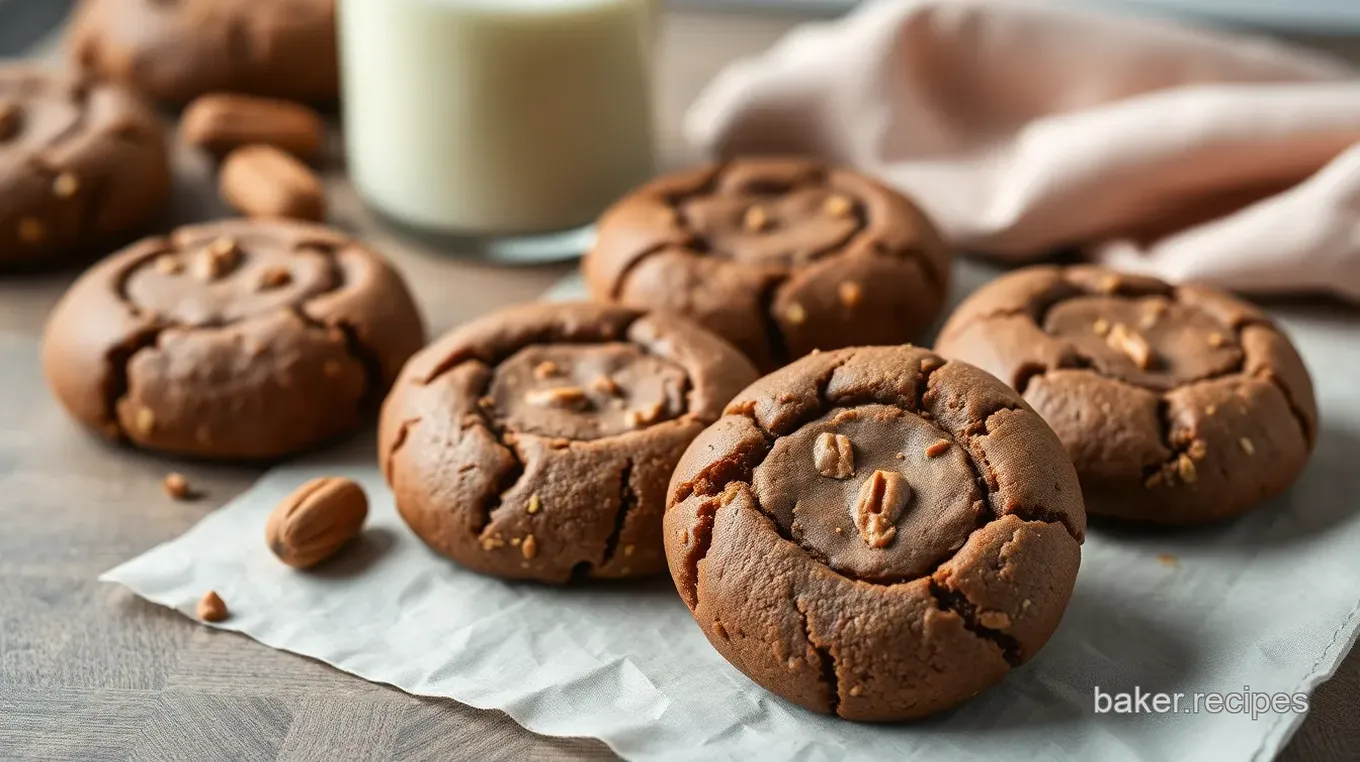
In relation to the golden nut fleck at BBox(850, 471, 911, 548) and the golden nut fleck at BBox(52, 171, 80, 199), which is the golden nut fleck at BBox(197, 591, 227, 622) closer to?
the golden nut fleck at BBox(850, 471, 911, 548)

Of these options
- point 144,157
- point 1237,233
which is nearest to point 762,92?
point 1237,233

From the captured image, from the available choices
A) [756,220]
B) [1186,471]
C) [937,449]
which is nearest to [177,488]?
[756,220]

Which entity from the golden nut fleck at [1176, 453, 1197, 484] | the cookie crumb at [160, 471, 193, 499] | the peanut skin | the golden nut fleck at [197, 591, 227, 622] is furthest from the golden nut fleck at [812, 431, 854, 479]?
the peanut skin

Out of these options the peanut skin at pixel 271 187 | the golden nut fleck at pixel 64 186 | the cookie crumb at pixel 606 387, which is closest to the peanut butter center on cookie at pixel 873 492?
the cookie crumb at pixel 606 387

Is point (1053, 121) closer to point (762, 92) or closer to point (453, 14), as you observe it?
point (762, 92)

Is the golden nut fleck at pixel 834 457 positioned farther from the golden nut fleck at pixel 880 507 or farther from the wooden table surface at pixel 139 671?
the wooden table surface at pixel 139 671

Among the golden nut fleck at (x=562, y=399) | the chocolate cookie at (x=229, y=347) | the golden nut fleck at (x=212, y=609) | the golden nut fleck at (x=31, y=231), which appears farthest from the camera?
the golden nut fleck at (x=31, y=231)
